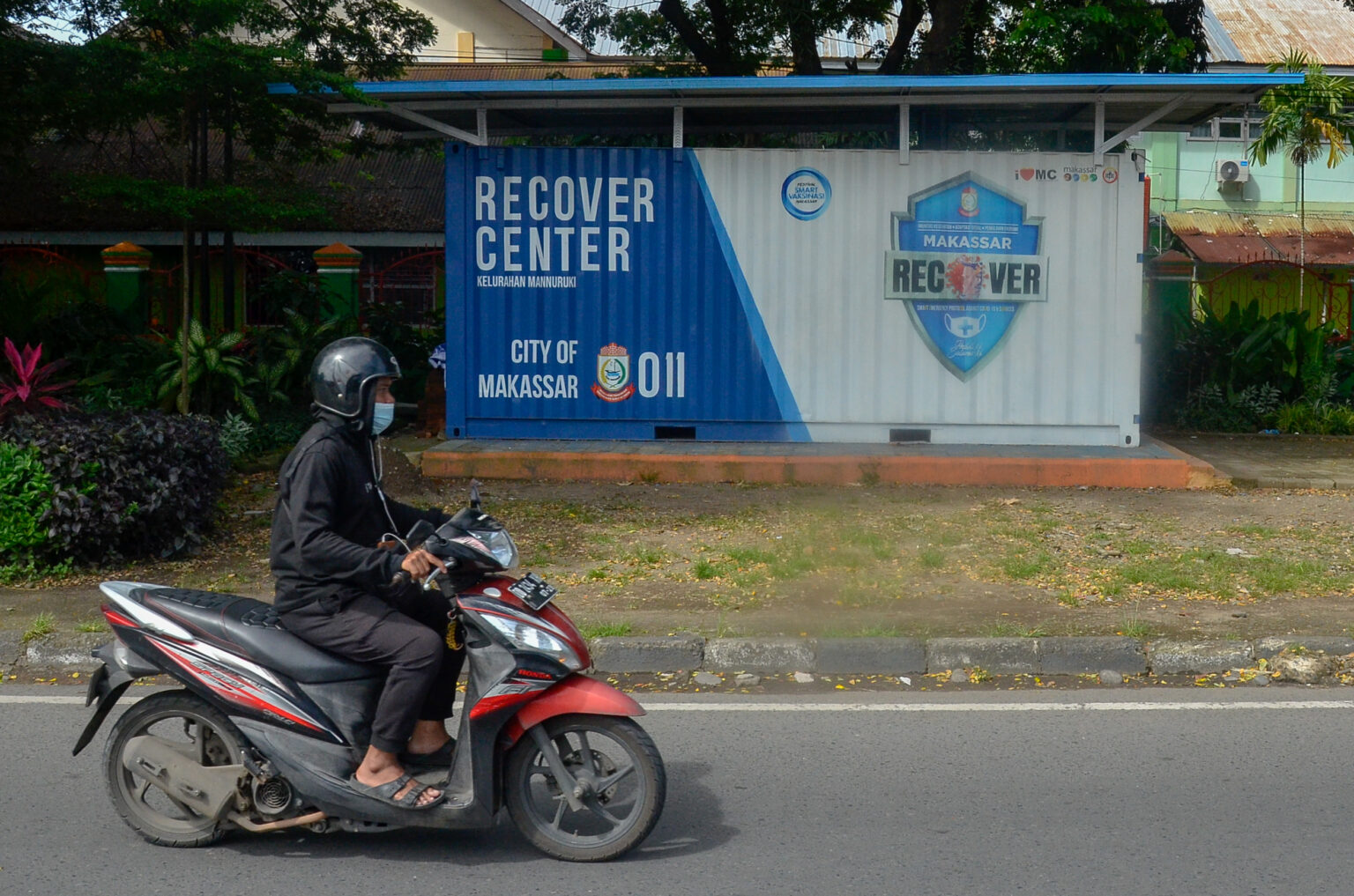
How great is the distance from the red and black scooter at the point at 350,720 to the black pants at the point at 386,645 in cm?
8

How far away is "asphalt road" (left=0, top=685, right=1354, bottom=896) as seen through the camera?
426 cm

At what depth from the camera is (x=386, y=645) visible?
420cm

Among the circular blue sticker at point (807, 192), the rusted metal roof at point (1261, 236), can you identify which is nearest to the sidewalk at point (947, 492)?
the circular blue sticker at point (807, 192)

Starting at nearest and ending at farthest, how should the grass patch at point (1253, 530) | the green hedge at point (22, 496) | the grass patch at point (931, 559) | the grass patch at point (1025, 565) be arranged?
1. the green hedge at point (22, 496)
2. the grass patch at point (1025, 565)
3. the grass patch at point (931, 559)
4. the grass patch at point (1253, 530)

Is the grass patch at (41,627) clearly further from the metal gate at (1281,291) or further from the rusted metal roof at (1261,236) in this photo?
the rusted metal roof at (1261,236)

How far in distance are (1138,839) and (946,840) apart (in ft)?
2.15

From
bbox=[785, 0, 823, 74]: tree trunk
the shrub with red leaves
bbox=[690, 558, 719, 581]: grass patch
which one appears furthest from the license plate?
bbox=[785, 0, 823, 74]: tree trunk

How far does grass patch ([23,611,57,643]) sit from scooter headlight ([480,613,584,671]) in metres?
3.80

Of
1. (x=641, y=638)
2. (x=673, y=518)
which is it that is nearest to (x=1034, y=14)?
(x=673, y=518)

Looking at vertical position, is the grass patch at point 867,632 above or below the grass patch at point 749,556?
below

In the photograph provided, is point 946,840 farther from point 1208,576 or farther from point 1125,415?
point 1125,415

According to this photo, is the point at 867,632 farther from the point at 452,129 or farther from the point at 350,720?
the point at 452,129

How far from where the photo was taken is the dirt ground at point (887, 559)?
7246 millimetres

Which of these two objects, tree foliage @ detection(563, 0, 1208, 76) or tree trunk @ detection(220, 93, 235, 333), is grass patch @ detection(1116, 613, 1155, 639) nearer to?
tree trunk @ detection(220, 93, 235, 333)
